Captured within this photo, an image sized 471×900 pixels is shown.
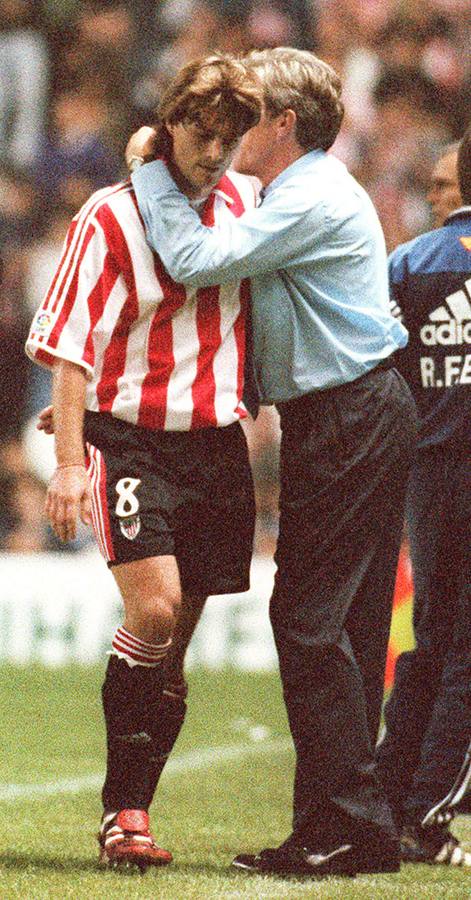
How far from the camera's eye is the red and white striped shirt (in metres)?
3.95

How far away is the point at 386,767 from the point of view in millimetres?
4609

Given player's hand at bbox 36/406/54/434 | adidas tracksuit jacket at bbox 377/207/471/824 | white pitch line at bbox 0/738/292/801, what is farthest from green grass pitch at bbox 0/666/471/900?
player's hand at bbox 36/406/54/434

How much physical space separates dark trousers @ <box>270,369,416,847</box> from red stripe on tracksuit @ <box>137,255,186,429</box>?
0.98ft

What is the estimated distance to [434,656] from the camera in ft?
15.0

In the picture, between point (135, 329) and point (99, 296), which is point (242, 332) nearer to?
point (135, 329)

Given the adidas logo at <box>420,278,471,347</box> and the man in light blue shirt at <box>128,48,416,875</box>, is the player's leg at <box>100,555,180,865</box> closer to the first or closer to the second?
the man in light blue shirt at <box>128,48,416,875</box>

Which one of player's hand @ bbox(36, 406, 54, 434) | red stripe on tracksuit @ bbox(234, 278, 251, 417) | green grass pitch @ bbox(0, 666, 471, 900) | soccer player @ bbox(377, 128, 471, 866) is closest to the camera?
green grass pitch @ bbox(0, 666, 471, 900)

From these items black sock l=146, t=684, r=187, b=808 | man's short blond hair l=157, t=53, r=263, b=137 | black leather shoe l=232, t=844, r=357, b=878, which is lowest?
black leather shoe l=232, t=844, r=357, b=878

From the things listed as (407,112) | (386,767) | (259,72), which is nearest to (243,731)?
(386,767)

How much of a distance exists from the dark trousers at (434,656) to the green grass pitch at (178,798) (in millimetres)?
320

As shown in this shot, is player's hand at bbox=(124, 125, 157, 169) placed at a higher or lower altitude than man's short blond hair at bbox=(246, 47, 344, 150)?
lower

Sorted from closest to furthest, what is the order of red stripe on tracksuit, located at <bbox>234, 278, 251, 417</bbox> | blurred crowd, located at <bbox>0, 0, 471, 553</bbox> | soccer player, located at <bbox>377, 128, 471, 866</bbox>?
red stripe on tracksuit, located at <bbox>234, 278, 251, 417</bbox>
soccer player, located at <bbox>377, 128, 471, 866</bbox>
blurred crowd, located at <bbox>0, 0, 471, 553</bbox>

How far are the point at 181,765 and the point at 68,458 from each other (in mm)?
2681

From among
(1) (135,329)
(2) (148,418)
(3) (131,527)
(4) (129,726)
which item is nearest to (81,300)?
(1) (135,329)
